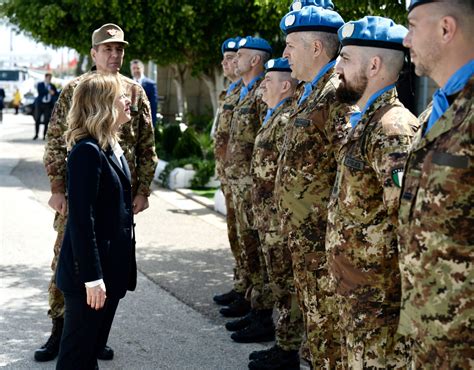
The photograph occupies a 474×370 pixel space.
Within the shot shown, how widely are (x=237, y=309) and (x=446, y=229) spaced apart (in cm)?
420

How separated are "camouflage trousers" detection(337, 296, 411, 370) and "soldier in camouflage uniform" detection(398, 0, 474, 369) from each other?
680mm

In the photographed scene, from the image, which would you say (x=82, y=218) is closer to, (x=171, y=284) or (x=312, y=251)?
(x=312, y=251)

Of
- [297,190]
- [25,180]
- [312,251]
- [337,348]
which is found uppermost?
[297,190]

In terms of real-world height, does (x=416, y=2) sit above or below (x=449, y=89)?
above

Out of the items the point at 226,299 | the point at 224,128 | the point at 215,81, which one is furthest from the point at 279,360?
the point at 215,81

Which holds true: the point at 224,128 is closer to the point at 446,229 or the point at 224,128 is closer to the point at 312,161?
the point at 312,161

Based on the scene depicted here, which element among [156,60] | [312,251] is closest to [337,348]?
[312,251]

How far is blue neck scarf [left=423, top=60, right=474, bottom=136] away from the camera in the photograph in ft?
9.04

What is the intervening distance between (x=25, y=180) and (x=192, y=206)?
4.06 m

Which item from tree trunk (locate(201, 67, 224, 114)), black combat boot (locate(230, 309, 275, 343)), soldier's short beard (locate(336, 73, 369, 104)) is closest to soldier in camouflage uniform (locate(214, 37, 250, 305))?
black combat boot (locate(230, 309, 275, 343))

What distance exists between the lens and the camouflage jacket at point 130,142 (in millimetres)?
5605

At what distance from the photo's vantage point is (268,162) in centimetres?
563

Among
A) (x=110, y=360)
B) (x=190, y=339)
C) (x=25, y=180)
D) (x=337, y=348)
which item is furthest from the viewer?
(x=25, y=180)

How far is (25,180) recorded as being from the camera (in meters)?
15.1
